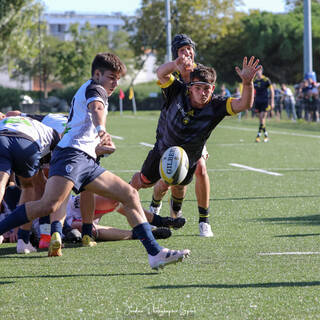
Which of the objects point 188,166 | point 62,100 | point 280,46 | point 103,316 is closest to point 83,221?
point 188,166

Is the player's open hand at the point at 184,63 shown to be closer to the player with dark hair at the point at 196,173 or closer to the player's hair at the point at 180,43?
the player with dark hair at the point at 196,173

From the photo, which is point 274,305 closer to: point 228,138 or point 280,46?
point 228,138

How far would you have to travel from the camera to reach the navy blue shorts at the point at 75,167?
6.13 metres

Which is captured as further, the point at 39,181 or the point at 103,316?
the point at 39,181

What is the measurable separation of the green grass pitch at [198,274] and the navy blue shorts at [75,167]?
73 centimetres

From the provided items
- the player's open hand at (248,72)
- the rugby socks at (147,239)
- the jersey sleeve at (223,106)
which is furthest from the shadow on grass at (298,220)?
the rugby socks at (147,239)

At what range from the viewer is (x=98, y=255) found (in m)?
6.88

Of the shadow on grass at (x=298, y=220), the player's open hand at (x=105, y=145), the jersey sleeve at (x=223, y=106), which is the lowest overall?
the shadow on grass at (x=298, y=220)

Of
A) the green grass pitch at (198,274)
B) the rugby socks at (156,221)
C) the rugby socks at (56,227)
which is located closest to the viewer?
the green grass pitch at (198,274)

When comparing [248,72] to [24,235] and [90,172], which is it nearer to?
[90,172]

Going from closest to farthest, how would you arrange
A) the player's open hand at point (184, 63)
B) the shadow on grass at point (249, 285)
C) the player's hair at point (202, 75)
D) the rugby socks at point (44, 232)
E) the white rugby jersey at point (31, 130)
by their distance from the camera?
1. the shadow on grass at point (249, 285)
2. the white rugby jersey at point (31, 130)
3. the player's hair at point (202, 75)
4. the player's open hand at point (184, 63)
5. the rugby socks at point (44, 232)

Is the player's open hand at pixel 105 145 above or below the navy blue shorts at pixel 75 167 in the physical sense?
above

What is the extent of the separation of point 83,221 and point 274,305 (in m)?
2.91

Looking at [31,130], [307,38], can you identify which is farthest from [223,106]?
[307,38]
